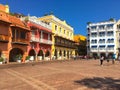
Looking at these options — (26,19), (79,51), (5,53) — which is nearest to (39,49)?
(26,19)

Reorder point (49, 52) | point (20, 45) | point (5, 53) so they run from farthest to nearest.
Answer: point (49, 52) < point (20, 45) < point (5, 53)

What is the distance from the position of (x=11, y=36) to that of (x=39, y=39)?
900 cm

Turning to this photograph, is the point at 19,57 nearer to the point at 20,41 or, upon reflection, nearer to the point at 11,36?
the point at 20,41

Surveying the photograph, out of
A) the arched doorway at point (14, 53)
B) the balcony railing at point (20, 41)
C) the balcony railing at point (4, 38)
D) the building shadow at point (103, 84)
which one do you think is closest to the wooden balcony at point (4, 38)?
the balcony railing at point (4, 38)

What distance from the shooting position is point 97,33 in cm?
7356

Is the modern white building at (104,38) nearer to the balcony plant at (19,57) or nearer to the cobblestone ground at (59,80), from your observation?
the balcony plant at (19,57)

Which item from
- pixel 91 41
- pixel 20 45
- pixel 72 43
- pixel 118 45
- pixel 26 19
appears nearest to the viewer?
pixel 20 45

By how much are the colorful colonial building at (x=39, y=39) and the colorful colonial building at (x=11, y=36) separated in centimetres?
190

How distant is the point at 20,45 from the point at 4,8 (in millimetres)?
6220

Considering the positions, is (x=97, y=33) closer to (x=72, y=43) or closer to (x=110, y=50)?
(x=110, y=50)

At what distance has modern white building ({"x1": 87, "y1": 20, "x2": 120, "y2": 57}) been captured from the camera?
2756 inches

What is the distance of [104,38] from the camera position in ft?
235

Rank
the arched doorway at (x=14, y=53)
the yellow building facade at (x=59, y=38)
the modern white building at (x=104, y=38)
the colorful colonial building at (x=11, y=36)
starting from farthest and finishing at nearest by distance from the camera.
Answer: the modern white building at (x=104, y=38) < the yellow building facade at (x=59, y=38) < the arched doorway at (x=14, y=53) < the colorful colonial building at (x=11, y=36)

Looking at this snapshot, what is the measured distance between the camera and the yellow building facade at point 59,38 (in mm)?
45906
